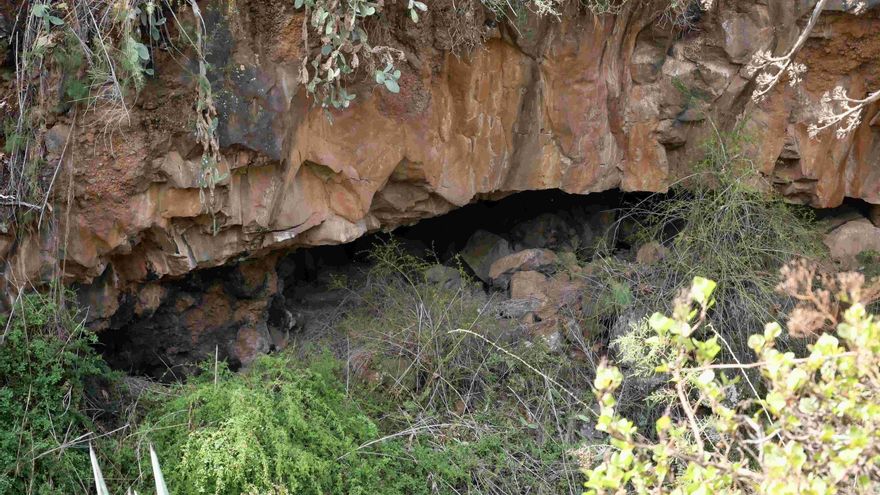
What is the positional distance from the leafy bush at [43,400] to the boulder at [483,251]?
8.97 ft

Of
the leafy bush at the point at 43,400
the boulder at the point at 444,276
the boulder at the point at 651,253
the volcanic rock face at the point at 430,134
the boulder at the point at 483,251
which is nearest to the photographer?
the leafy bush at the point at 43,400

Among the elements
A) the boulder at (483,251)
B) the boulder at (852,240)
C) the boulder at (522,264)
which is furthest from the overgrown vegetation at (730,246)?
the boulder at (483,251)

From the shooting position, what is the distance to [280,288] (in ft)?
17.6

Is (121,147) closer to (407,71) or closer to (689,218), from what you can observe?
(407,71)

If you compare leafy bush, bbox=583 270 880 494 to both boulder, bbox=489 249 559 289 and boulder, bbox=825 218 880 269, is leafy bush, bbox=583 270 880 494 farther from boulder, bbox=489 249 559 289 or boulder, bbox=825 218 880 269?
boulder, bbox=825 218 880 269

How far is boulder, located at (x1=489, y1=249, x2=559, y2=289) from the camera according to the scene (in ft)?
19.2

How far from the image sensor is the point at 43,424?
374cm

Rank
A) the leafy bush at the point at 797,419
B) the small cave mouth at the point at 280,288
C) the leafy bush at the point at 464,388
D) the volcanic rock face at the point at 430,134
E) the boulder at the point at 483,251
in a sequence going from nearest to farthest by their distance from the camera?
the leafy bush at the point at 797,419 → the volcanic rock face at the point at 430,134 → the leafy bush at the point at 464,388 → the small cave mouth at the point at 280,288 → the boulder at the point at 483,251

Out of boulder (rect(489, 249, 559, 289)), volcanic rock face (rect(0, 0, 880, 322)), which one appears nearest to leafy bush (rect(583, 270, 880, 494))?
volcanic rock face (rect(0, 0, 880, 322))

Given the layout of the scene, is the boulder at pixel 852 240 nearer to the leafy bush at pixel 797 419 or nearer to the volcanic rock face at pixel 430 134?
the volcanic rock face at pixel 430 134

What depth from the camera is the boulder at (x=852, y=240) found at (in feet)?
18.9

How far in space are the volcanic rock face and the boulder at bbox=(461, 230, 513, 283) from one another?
2.57 ft

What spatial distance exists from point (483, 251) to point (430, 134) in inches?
56.1

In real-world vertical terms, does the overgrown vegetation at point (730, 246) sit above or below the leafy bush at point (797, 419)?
below
